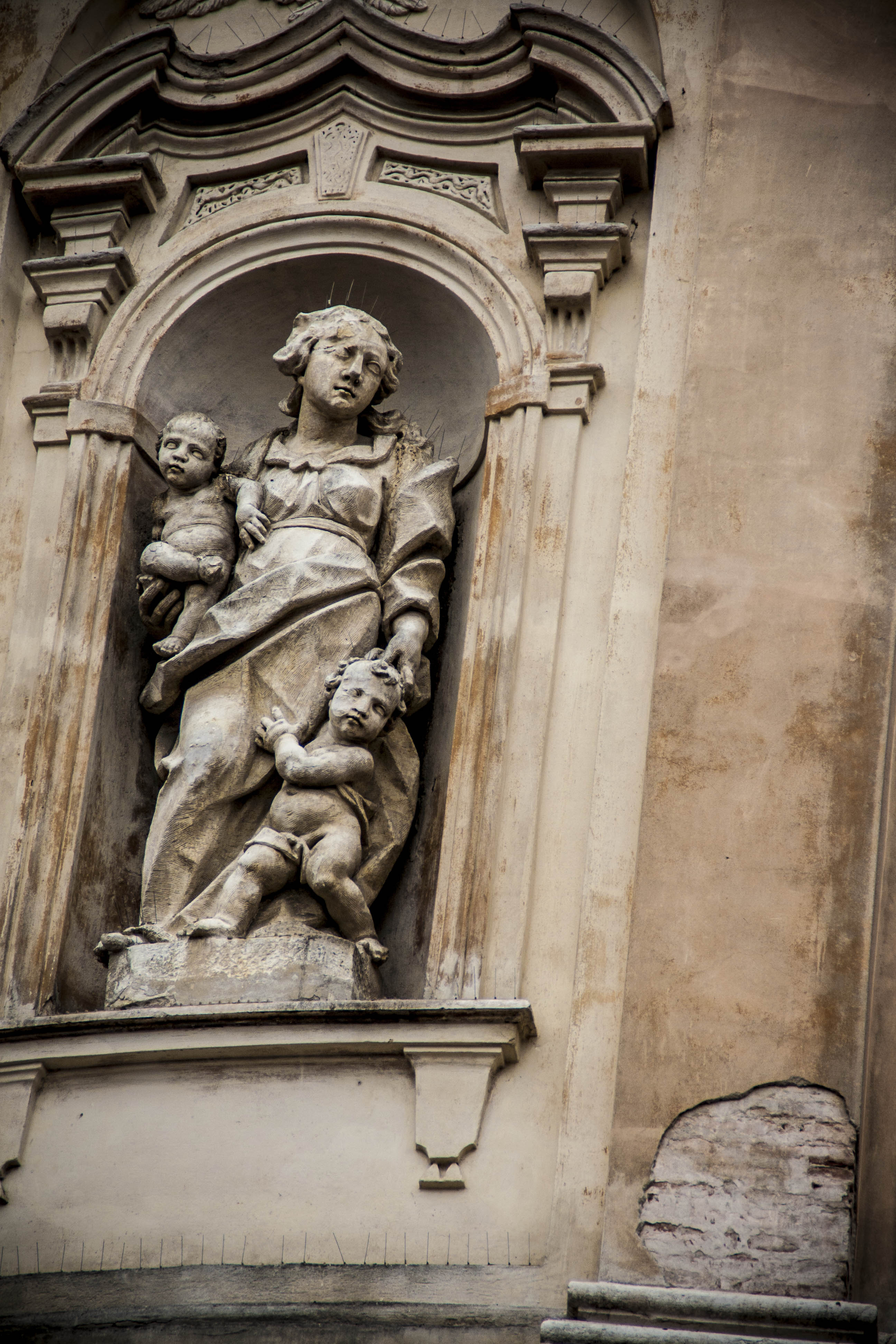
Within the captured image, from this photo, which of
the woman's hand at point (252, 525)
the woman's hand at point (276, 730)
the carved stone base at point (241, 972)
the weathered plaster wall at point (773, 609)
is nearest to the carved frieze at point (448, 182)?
the weathered plaster wall at point (773, 609)

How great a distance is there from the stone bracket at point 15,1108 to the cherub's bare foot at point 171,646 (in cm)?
147

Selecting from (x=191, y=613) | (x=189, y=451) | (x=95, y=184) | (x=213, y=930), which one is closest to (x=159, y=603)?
(x=191, y=613)

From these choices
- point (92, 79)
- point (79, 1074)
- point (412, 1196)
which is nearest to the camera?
point (412, 1196)

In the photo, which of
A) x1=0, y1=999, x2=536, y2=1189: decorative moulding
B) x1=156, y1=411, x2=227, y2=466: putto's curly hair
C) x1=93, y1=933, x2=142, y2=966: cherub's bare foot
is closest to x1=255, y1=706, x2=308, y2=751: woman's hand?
x1=93, y1=933, x2=142, y2=966: cherub's bare foot

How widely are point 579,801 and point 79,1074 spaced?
1.63 m

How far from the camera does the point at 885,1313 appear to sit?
548 centimetres

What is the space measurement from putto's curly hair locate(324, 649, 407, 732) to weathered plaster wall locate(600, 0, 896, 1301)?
2.99ft

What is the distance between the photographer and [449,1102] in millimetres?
5945

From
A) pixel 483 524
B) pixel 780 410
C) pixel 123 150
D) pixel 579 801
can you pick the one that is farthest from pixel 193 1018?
pixel 123 150

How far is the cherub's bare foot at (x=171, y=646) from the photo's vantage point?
7.11m

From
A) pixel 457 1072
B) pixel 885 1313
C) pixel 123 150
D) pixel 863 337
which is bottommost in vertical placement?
pixel 885 1313

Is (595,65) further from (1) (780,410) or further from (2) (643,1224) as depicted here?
(2) (643,1224)

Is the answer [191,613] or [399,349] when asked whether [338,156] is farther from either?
[191,613]

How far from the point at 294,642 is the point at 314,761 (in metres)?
0.47
